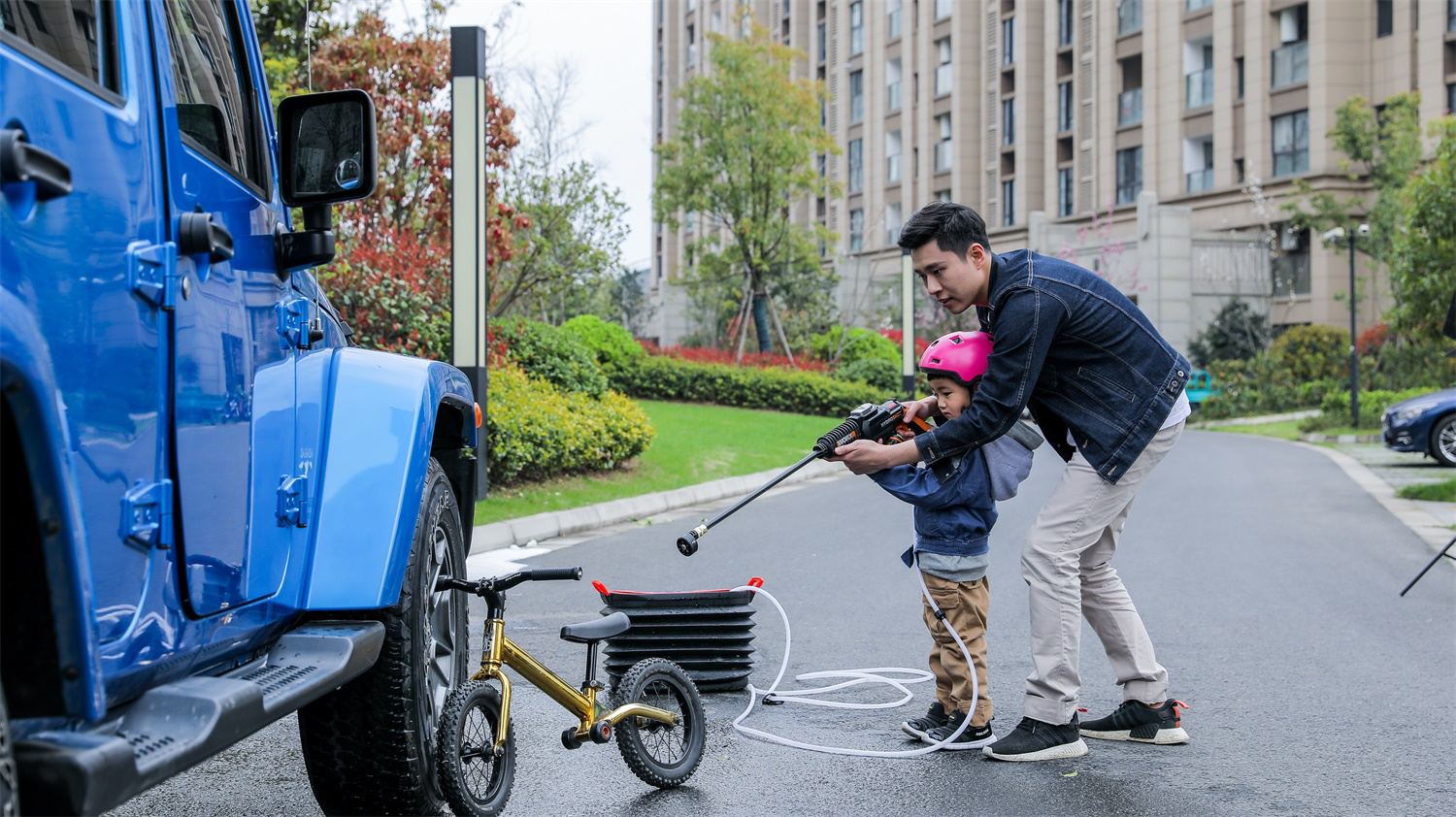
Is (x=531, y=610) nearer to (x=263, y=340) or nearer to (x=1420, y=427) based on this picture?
(x=263, y=340)

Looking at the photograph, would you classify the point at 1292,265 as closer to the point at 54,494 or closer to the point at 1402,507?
the point at 1402,507

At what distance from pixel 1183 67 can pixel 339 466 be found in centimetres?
4120

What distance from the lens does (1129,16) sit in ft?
139

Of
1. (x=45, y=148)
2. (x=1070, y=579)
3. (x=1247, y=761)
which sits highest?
(x=45, y=148)

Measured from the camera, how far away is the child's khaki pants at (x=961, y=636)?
15.0 feet

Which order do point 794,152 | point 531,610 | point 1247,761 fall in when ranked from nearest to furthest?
point 1247,761 → point 531,610 → point 794,152

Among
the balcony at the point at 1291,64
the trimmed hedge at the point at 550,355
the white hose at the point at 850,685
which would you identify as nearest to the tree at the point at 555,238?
the trimmed hedge at the point at 550,355

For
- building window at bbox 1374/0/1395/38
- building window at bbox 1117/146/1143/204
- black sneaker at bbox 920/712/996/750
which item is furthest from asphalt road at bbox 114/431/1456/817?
building window at bbox 1117/146/1143/204

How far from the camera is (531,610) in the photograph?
7.41 metres

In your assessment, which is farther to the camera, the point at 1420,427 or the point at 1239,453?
the point at 1239,453

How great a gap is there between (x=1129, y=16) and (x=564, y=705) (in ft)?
141

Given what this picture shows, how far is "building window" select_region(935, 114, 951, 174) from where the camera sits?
50562 millimetres

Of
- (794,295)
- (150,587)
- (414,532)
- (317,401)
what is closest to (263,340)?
(317,401)

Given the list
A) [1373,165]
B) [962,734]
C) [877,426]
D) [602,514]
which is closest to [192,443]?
[877,426]
